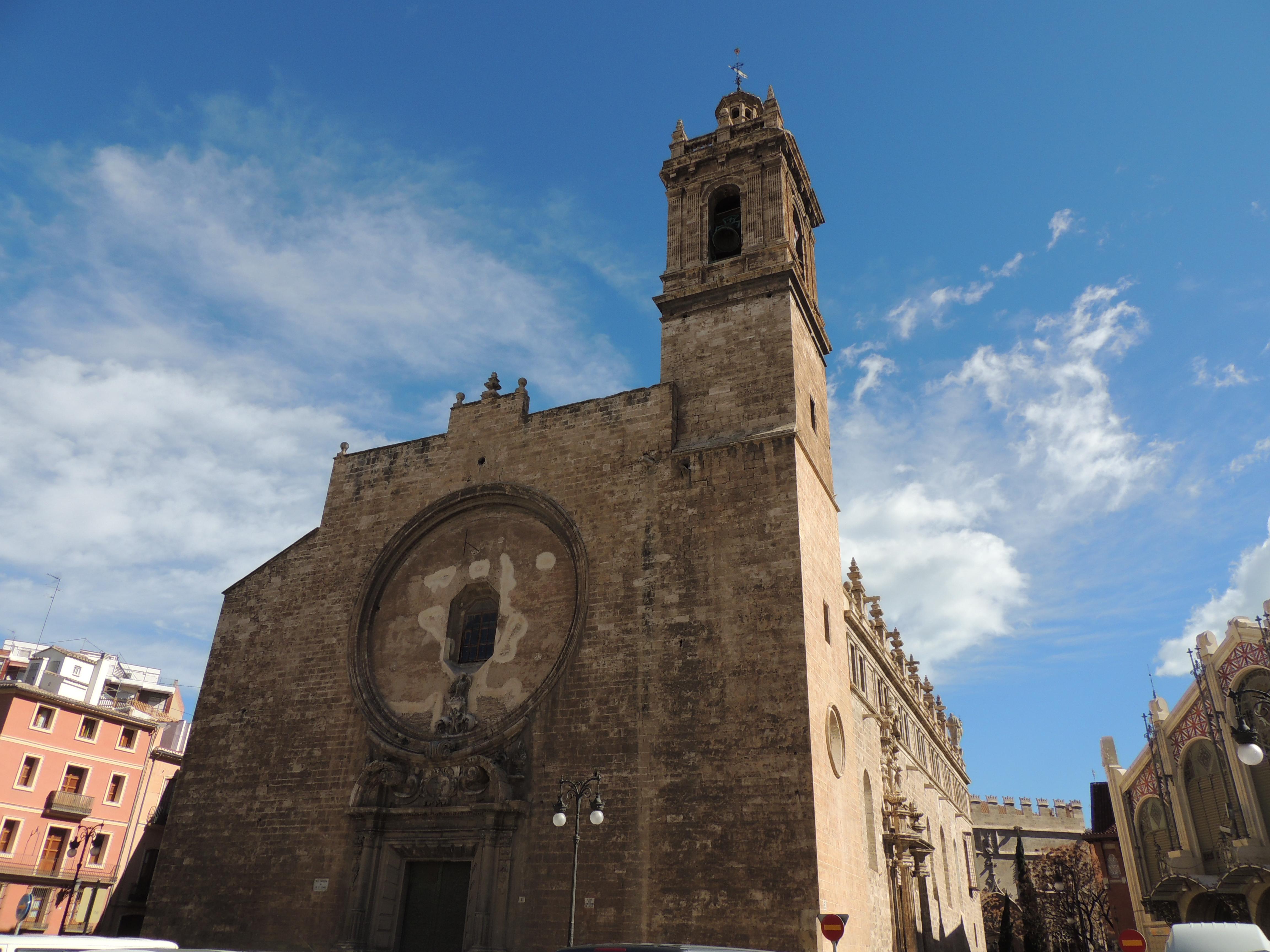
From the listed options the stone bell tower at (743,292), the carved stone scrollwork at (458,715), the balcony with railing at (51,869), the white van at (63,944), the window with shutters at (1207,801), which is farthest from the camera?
the balcony with railing at (51,869)

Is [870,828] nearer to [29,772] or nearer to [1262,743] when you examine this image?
[1262,743]

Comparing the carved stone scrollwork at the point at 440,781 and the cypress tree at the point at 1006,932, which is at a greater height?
the carved stone scrollwork at the point at 440,781

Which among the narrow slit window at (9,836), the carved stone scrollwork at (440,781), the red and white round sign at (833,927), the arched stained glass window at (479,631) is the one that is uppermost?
the arched stained glass window at (479,631)

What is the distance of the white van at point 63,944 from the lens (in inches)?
285

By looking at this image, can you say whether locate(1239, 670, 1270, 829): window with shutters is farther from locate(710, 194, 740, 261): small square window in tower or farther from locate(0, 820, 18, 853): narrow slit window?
locate(0, 820, 18, 853): narrow slit window

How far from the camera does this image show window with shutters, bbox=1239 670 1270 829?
21.8 metres

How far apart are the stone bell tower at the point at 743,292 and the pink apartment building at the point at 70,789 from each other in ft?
86.0

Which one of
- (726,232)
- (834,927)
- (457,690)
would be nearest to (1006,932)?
(834,927)

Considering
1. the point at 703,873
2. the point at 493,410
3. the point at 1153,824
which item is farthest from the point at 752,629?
the point at 1153,824

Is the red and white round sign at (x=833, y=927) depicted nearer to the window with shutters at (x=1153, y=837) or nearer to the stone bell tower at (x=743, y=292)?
the stone bell tower at (x=743, y=292)

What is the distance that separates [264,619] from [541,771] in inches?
348

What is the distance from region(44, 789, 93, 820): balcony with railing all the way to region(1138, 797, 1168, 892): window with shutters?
36113 mm

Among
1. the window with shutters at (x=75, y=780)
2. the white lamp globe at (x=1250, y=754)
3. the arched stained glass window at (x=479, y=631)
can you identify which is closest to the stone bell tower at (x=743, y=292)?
the arched stained glass window at (x=479, y=631)

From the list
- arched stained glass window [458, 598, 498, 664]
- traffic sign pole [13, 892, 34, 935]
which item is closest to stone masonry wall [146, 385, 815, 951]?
arched stained glass window [458, 598, 498, 664]
